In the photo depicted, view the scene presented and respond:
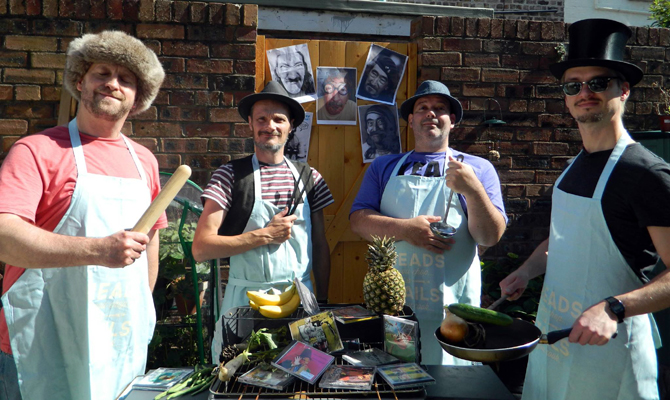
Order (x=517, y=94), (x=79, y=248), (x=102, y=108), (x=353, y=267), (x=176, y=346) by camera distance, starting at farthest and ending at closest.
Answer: (x=517, y=94)
(x=353, y=267)
(x=176, y=346)
(x=102, y=108)
(x=79, y=248)

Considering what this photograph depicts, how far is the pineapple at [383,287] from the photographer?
211 centimetres

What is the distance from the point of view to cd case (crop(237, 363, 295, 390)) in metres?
1.68

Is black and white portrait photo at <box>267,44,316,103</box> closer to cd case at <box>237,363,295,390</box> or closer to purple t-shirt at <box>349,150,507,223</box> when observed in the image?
purple t-shirt at <box>349,150,507,223</box>

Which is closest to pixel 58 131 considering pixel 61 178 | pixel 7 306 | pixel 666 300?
pixel 61 178

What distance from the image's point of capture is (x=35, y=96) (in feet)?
12.1

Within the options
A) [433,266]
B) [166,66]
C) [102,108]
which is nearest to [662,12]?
[433,266]

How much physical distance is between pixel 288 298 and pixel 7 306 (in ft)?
4.09

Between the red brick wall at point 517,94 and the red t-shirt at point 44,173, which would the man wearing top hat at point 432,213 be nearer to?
the red brick wall at point 517,94

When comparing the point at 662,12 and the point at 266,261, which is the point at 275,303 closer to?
the point at 266,261

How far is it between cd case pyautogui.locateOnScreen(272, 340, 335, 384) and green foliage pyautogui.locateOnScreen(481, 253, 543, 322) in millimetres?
2700

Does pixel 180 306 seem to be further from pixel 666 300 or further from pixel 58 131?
pixel 666 300

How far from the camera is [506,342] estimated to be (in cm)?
185

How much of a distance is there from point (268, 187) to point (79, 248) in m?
1.20

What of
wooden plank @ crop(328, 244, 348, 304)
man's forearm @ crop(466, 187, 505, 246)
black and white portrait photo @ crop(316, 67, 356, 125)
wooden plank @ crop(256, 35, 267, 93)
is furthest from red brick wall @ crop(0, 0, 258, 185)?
man's forearm @ crop(466, 187, 505, 246)
